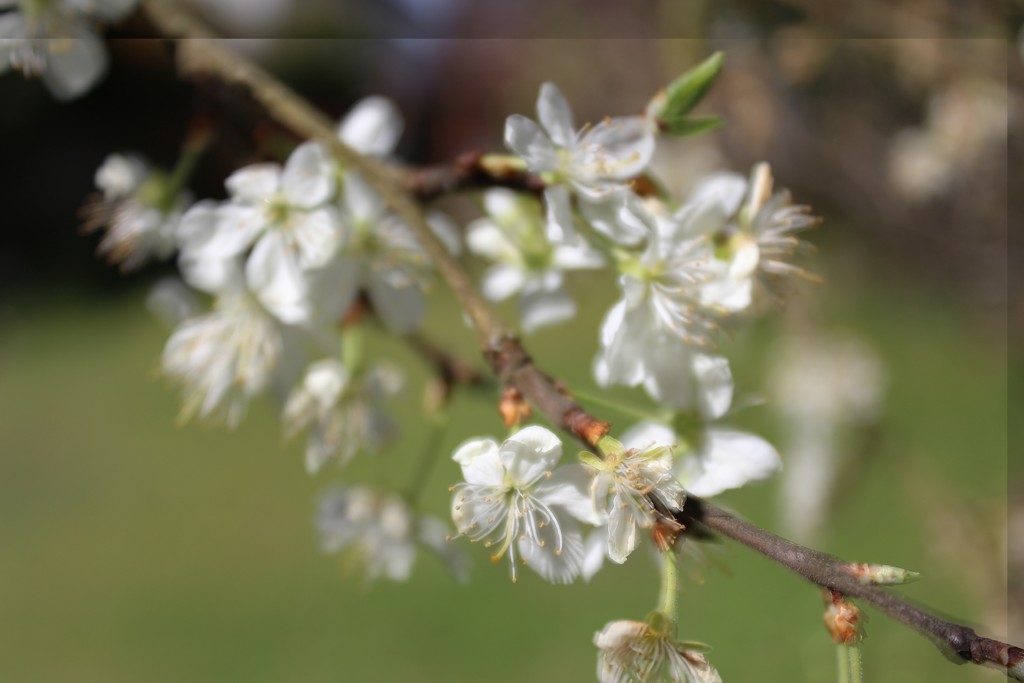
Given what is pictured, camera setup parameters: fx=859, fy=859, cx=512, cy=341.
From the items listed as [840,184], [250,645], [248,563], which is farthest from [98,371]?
[840,184]

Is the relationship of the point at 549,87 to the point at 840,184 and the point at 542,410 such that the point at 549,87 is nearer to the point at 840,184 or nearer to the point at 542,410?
the point at 542,410

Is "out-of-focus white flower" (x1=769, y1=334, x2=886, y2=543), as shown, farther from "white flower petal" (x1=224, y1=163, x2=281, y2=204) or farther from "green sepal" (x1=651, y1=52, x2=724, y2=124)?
"white flower petal" (x1=224, y1=163, x2=281, y2=204)

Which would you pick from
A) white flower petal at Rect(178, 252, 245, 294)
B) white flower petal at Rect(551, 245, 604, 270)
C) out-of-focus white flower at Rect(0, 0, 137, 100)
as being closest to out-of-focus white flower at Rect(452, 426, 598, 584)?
white flower petal at Rect(551, 245, 604, 270)

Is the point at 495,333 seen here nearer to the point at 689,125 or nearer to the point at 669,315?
the point at 669,315

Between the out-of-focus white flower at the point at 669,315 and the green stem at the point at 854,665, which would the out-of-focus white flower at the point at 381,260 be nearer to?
the out-of-focus white flower at the point at 669,315

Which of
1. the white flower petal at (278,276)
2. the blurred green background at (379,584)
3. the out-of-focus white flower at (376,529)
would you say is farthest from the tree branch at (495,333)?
the blurred green background at (379,584)

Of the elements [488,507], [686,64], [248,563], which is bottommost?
[248,563]

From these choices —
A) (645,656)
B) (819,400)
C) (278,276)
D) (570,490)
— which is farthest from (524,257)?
(819,400)
